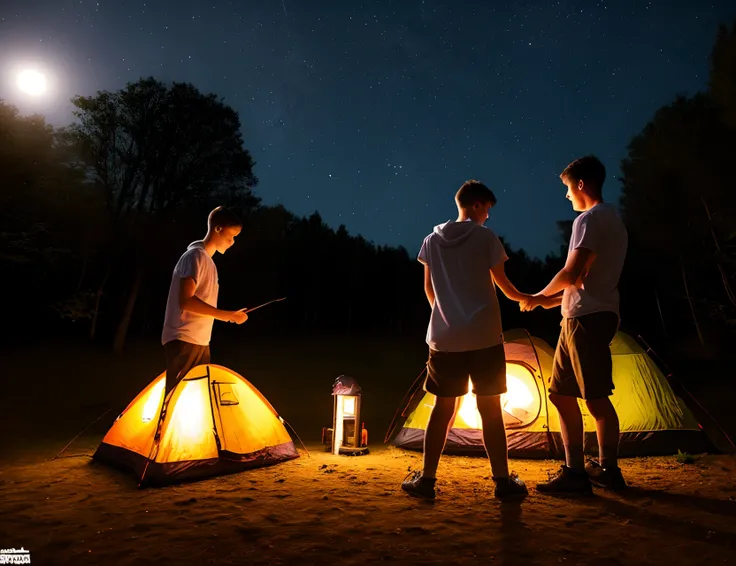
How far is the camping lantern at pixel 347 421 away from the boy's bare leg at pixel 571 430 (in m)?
2.36

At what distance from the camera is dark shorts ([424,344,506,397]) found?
3.82m

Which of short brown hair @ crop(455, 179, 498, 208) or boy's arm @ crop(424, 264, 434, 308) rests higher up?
short brown hair @ crop(455, 179, 498, 208)

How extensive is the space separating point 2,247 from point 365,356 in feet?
49.1

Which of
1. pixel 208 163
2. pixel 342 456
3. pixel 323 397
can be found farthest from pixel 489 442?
pixel 208 163

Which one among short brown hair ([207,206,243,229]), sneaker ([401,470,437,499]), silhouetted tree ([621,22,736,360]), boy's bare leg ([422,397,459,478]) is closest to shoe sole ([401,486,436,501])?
sneaker ([401,470,437,499])

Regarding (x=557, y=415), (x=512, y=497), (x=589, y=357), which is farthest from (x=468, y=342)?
(x=557, y=415)

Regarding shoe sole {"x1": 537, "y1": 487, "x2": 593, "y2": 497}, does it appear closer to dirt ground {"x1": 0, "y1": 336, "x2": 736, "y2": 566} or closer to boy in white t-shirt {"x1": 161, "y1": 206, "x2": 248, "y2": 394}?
dirt ground {"x1": 0, "y1": 336, "x2": 736, "y2": 566}

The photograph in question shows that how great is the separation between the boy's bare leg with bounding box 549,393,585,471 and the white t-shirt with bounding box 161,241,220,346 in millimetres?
3195

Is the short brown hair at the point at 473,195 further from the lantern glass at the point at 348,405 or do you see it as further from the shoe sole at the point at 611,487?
the lantern glass at the point at 348,405

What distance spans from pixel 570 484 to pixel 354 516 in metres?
1.71

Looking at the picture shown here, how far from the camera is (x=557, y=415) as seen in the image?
5.59 meters

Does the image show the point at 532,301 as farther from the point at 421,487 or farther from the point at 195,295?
the point at 195,295

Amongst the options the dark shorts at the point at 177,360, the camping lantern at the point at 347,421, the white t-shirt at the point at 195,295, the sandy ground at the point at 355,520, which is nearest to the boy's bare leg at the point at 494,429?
the sandy ground at the point at 355,520

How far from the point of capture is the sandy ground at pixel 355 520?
9.72ft
